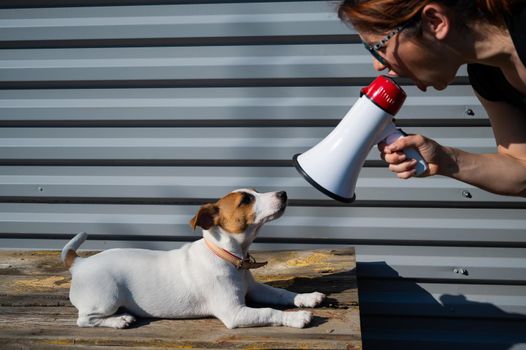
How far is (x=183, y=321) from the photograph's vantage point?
326cm

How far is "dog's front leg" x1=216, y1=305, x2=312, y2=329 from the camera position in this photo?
306 centimetres

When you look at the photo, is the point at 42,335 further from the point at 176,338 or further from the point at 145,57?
the point at 145,57

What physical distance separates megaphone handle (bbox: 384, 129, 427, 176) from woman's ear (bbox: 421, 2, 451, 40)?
0.40 m

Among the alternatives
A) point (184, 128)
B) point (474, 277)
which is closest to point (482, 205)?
point (474, 277)

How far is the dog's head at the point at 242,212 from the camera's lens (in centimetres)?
323

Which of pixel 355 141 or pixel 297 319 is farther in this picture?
pixel 297 319

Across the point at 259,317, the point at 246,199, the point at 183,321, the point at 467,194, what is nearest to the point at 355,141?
the point at 246,199

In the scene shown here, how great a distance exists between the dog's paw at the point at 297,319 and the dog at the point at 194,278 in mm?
55

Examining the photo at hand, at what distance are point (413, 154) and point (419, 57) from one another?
0.36 metres

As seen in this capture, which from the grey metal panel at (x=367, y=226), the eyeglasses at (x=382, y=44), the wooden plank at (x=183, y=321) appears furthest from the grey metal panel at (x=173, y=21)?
the eyeglasses at (x=382, y=44)

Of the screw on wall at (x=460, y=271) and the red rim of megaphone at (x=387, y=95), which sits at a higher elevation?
the red rim of megaphone at (x=387, y=95)

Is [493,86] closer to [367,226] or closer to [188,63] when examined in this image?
[367,226]

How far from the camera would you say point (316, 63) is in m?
3.97

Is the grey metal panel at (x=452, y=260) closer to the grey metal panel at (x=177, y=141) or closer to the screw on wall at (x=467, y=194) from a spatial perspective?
the screw on wall at (x=467, y=194)
